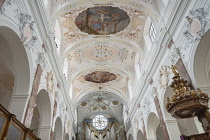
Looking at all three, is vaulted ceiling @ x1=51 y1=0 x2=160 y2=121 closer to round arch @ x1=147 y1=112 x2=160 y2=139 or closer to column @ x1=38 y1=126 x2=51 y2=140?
round arch @ x1=147 y1=112 x2=160 y2=139

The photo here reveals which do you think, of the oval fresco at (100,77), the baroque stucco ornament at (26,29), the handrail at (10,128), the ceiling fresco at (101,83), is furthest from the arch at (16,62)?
the ceiling fresco at (101,83)

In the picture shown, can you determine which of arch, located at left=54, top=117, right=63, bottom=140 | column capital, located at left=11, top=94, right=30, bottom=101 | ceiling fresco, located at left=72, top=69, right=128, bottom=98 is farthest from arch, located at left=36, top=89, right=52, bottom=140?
ceiling fresco, located at left=72, top=69, right=128, bottom=98

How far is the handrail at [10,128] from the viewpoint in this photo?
3957 mm

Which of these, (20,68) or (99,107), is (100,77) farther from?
(20,68)

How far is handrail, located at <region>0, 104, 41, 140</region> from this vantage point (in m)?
3.96

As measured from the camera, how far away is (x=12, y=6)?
533 centimetres

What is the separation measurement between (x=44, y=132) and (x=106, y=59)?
8.18 metres

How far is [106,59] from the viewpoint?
49.9 feet

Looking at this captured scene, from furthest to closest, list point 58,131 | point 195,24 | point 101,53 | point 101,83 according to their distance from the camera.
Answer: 1. point 101,83
2. point 101,53
3. point 58,131
4. point 195,24

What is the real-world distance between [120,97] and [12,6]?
47.8 feet

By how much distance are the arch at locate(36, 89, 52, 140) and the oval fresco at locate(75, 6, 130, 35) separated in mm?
5096

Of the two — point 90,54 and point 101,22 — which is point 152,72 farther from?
point 90,54

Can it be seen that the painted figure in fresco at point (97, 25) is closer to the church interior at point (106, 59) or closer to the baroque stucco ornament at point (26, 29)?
the church interior at point (106, 59)

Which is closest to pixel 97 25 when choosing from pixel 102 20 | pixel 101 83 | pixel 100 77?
pixel 102 20
